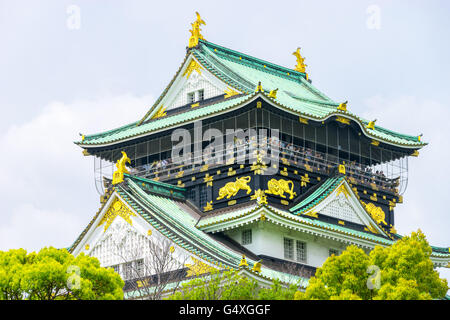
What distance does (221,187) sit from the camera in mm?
46688

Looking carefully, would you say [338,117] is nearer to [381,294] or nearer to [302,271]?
[302,271]

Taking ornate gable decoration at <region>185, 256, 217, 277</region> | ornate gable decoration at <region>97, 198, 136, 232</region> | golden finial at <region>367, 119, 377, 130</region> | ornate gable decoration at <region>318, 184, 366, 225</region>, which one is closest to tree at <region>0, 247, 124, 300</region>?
ornate gable decoration at <region>185, 256, 217, 277</region>

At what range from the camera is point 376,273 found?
109 ft

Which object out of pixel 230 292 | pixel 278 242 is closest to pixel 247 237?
pixel 278 242

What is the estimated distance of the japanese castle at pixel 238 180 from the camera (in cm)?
4291

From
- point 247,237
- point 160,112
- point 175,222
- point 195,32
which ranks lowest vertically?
point 247,237

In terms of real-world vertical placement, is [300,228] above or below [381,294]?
above

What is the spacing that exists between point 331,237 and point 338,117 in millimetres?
6219

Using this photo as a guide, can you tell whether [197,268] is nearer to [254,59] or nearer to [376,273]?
[376,273]

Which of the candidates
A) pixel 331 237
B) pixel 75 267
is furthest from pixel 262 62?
pixel 75 267

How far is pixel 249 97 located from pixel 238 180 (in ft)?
12.6

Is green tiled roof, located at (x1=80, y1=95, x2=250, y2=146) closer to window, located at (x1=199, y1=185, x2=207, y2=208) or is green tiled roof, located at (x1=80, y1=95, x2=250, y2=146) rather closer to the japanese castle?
the japanese castle

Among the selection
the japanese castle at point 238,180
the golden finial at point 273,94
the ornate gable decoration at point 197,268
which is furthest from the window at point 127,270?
the golden finial at point 273,94

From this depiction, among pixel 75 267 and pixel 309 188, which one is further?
pixel 309 188
